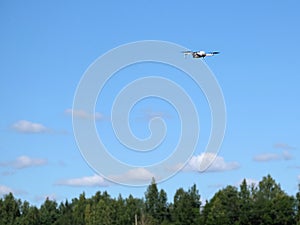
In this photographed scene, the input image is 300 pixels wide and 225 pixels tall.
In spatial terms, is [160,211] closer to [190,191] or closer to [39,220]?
[190,191]

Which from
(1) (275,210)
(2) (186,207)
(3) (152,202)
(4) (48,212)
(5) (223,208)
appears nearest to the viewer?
(1) (275,210)

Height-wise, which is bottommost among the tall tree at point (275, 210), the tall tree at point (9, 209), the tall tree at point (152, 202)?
the tall tree at point (275, 210)

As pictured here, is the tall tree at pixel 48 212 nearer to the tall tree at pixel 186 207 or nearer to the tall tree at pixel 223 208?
the tall tree at pixel 186 207

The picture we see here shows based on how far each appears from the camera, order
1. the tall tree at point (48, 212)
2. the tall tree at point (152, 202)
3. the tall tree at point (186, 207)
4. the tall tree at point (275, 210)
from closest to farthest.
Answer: the tall tree at point (275, 210) → the tall tree at point (186, 207) → the tall tree at point (152, 202) → the tall tree at point (48, 212)

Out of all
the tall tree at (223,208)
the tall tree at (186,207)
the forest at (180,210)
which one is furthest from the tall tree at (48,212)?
the tall tree at (223,208)

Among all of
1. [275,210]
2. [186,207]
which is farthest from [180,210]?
[275,210]

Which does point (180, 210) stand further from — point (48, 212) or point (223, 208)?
point (48, 212)

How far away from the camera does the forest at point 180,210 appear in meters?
90.9

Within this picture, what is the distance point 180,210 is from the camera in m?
98.2

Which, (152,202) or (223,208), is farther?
(152,202)

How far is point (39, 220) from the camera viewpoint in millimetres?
118438

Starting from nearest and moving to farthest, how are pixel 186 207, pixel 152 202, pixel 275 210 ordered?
pixel 275 210
pixel 186 207
pixel 152 202

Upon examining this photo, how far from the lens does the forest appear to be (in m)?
90.9

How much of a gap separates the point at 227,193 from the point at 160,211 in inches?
556
